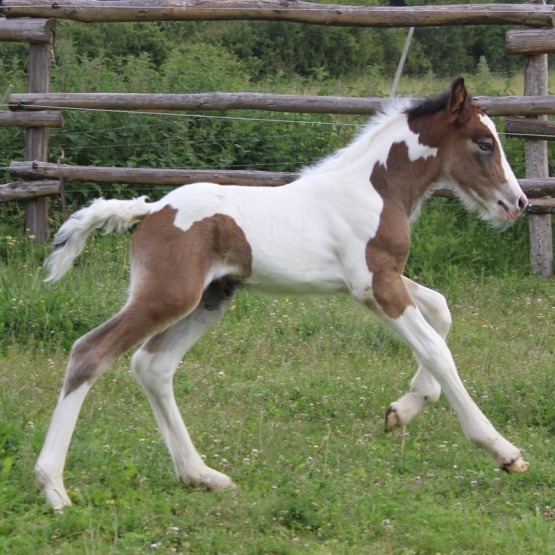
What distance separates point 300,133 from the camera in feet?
32.4

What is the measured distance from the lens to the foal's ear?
5082 mm

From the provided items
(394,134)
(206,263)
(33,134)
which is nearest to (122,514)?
(206,263)

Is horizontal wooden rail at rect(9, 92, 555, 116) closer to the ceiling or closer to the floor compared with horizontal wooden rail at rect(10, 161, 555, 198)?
closer to the ceiling

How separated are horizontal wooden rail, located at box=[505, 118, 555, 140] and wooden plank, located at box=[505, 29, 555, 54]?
62 cm

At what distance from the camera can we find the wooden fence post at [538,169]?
345 inches

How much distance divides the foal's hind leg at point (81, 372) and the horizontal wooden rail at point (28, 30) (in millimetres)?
5153

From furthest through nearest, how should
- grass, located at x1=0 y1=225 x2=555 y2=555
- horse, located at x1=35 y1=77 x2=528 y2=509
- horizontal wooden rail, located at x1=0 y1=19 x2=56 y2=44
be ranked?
horizontal wooden rail, located at x1=0 y1=19 x2=56 y2=44 < horse, located at x1=35 y1=77 x2=528 y2=509 < grass, located at x1=0 y1=225 x2=555 y2=555

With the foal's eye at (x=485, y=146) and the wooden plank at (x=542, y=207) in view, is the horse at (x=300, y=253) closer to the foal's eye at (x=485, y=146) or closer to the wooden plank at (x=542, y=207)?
the foal's eye at (x=485, y=146)

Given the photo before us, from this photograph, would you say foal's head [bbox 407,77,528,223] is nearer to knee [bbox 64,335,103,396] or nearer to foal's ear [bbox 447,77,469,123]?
foal's ear [bbox 447,77,469,123]

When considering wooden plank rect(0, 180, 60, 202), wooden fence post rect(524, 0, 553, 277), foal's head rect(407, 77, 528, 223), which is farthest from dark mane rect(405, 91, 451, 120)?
wooden plank rect(0, 180, 60, 202)

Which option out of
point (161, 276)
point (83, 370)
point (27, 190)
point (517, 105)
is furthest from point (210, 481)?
point (517, 105)

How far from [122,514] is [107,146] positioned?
6.04 metres

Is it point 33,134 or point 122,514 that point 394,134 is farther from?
point 33,134

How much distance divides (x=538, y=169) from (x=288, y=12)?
271 centimetres
